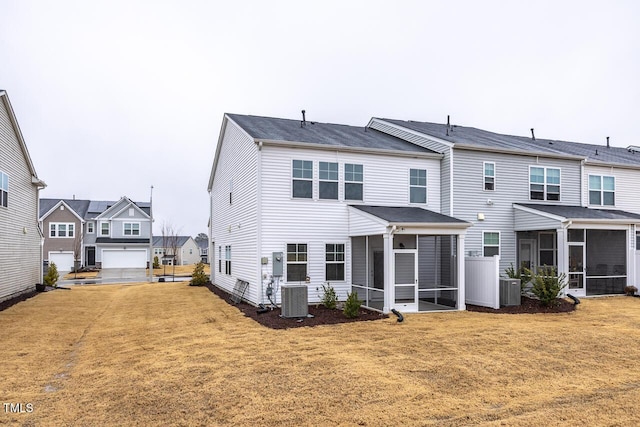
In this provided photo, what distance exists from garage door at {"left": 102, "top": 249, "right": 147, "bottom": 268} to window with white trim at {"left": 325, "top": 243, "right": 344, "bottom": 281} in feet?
127

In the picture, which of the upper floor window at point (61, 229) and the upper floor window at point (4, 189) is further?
the upper floor window at point (61, 229)

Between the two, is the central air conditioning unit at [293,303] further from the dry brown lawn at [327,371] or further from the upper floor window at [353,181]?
the upper floor window at [353,181]

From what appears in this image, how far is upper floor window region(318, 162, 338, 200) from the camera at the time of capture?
52.9 ft

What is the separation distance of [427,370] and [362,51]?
19.8 m

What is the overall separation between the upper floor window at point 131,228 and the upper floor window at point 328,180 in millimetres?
39565

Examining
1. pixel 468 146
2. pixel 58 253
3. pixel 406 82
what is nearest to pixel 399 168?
pixel 468 146

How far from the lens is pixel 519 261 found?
62.0 feet

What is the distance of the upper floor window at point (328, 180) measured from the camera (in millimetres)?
16125

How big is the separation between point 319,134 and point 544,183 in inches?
396

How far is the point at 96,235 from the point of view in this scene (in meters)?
49.7

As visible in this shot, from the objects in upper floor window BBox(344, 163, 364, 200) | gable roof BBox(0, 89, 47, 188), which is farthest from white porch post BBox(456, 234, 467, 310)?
gable roof BBox(0, 89, 47, 188)

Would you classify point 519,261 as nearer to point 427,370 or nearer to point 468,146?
point 468,146

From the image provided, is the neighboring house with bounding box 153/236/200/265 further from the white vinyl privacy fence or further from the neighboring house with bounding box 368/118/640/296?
the white vinyl privacy fence

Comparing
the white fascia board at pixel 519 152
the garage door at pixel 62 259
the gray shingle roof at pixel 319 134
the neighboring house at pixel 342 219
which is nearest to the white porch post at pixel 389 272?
the neighboring house at pixel 342 219
